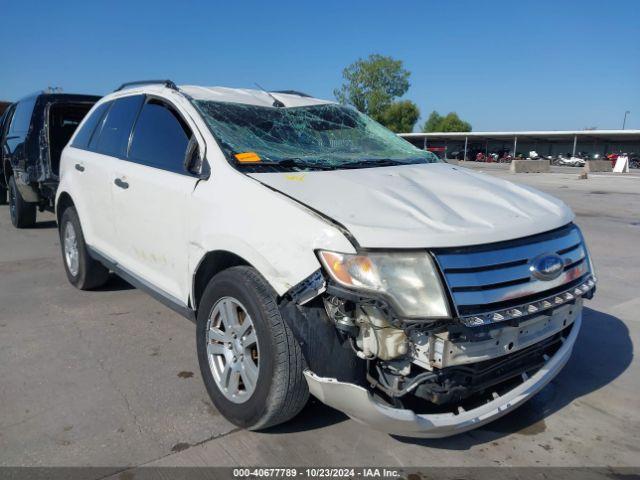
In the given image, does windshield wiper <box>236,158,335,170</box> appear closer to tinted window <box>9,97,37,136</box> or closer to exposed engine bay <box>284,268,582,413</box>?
exposed engine bay <box>284,268,582,413</box>

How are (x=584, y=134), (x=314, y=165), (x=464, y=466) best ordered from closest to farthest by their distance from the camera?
(x=464, y=466), (x=314, y=165), (x=584, y=134)

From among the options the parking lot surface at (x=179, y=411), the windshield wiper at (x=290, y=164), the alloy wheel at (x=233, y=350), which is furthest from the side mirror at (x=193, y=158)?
the parking lot surface at (x=179, y=411)

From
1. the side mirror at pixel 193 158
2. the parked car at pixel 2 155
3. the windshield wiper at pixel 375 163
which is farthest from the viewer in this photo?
the parked car at pixel 2 155

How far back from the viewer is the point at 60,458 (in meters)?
2.54

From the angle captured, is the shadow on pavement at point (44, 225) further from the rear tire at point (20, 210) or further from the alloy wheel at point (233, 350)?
the alloy wheel at point (233, 350)

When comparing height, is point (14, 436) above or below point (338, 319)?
below

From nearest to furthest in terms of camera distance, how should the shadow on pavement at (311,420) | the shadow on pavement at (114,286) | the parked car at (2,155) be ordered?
1. the shadow on pavement at (311,420)
2. the shadow on pavement at (114,286)
3. the parked car at (2,155)

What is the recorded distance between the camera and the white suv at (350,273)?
221 centimetres

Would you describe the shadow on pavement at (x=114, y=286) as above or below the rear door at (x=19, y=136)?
below

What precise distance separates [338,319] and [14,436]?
1821mm

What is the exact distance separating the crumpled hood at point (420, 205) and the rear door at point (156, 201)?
0.70 meters

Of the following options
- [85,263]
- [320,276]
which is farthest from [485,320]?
[85,263]

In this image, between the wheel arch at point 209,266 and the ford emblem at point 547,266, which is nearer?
the ford emblem at point 547,266

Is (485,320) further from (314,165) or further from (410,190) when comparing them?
(314,165)
